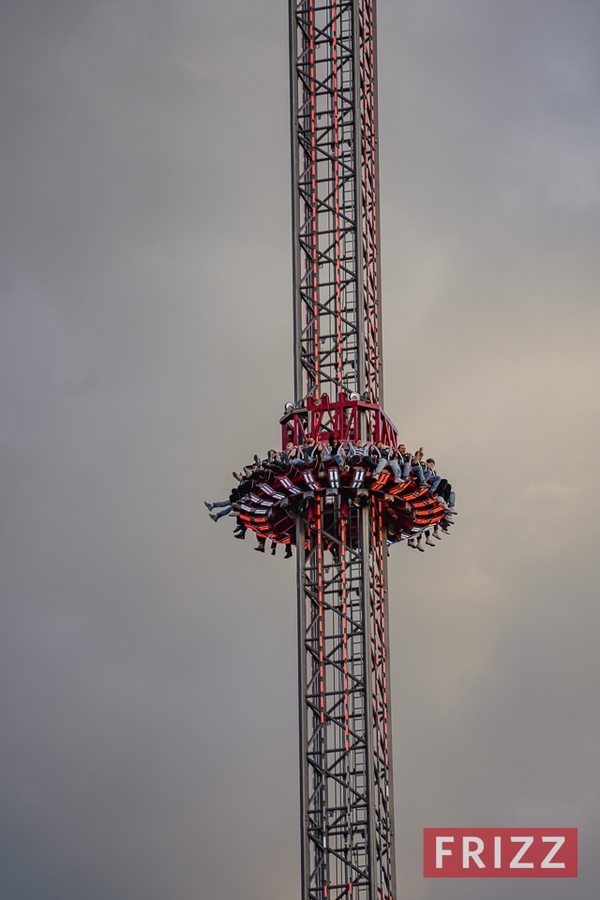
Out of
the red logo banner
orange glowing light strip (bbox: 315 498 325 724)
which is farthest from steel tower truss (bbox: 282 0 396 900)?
the red logo banner

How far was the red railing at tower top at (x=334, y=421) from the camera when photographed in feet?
286

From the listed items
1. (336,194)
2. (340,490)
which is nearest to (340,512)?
(340,490)

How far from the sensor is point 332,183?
9194 centimetres

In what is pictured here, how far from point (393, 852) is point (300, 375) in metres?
18.1

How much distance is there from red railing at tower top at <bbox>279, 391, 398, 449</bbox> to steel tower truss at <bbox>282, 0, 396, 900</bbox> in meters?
0.11

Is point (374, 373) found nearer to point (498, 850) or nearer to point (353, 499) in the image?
point (353, 499)

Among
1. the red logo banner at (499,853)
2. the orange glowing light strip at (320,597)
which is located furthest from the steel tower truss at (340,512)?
the red logo banner at (499,853)

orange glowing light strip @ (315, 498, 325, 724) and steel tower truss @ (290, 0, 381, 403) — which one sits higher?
steel tower truss @ (290, 0, 381, 403)

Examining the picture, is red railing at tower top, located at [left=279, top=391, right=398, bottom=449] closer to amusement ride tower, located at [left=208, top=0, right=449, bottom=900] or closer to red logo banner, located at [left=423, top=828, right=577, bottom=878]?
amusement ride tower, located at [left=208, top=0, right=449, bottom=900]

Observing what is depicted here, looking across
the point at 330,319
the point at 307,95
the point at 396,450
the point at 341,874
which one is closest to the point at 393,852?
the point at 341,874

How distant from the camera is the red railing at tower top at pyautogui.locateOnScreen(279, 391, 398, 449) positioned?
Result: 286 ft

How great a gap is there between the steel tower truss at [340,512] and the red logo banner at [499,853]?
655 cm

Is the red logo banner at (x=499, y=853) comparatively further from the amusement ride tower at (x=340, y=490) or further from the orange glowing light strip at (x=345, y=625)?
the orange glowing light strip at (x=345, y=625)

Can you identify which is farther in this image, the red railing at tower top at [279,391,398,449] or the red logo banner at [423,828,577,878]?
the red logo banner at [423,828,577,878]
